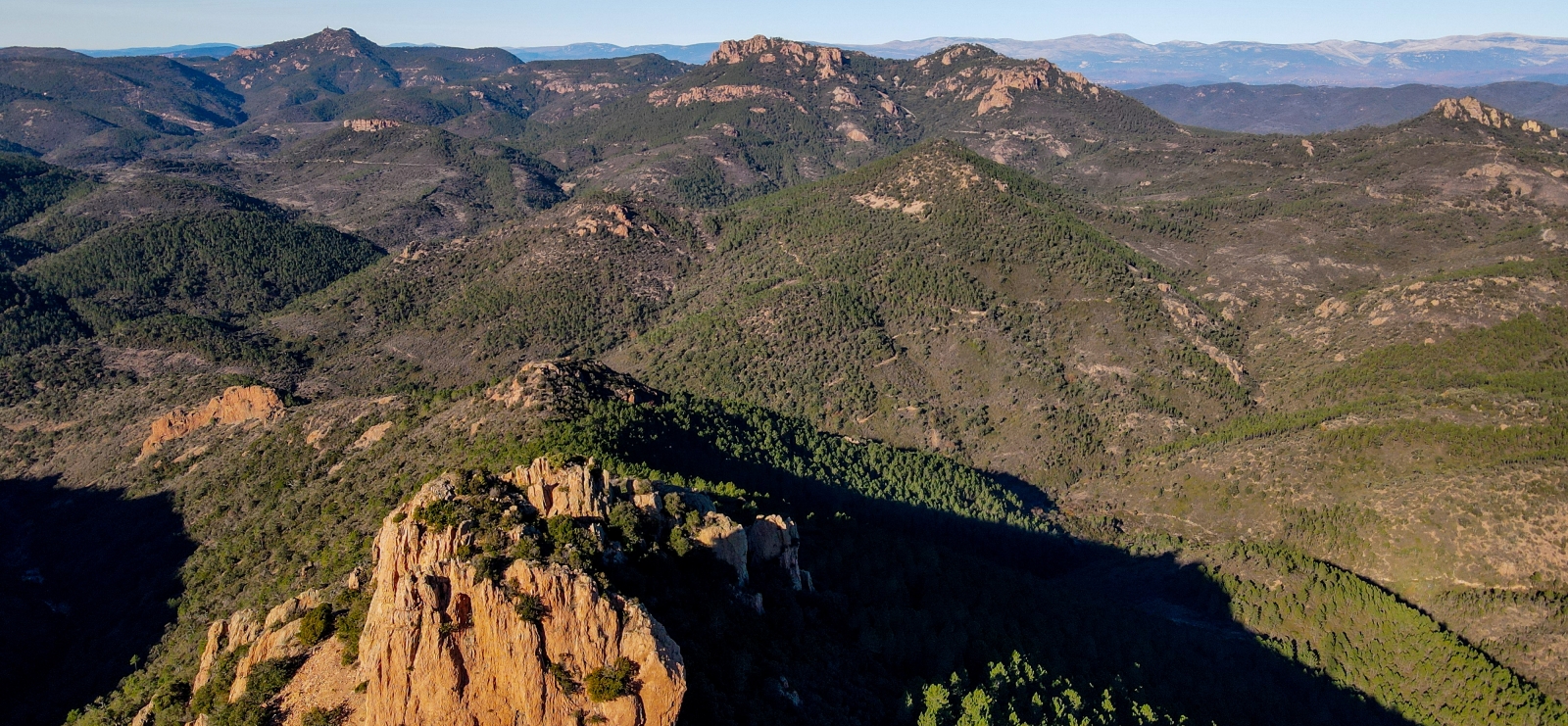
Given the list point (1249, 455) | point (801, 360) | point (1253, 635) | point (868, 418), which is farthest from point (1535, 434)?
point (801, 360)

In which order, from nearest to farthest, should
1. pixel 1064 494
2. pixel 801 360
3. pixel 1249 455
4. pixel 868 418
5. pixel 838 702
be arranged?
pixel 838 702 → pixel 1249 455 → pixel 1064 494 → pixel 868 418 → pixel 801 360

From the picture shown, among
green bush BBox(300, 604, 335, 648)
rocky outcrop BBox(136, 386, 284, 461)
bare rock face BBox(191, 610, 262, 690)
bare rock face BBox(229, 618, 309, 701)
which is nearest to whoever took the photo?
bare rock face BBox(229, 618, 309, 701)

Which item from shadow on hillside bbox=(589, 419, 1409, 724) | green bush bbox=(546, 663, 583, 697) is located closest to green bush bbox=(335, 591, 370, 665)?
green bush bbox=(546, 663, 583, 697)

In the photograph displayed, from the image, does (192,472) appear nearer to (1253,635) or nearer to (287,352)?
(287,352)

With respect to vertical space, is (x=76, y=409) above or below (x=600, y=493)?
below

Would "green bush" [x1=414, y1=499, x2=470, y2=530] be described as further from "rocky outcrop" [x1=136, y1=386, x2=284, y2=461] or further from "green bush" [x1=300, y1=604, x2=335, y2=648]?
"rocky outcrop" [x1=136, y1=386, x2=284, y2=461]

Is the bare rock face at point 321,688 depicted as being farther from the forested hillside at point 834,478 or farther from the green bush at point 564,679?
the green bush at point 564,679

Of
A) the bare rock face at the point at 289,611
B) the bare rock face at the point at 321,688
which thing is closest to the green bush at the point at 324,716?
the bare rock face at the point at 321,688
